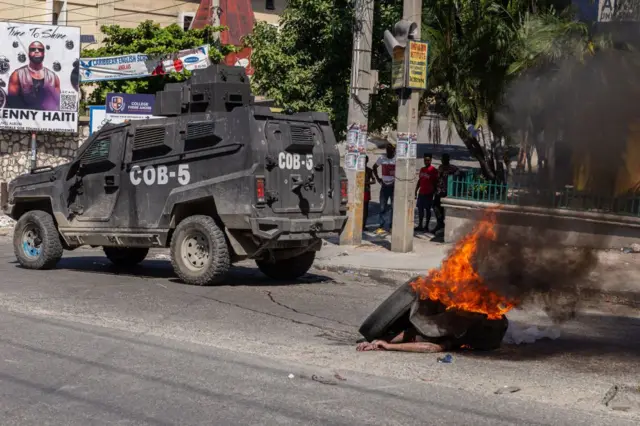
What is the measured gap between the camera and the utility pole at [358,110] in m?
16.7

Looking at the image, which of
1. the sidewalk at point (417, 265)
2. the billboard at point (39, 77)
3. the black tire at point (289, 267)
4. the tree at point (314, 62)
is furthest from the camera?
the billboard at point (39, 77)

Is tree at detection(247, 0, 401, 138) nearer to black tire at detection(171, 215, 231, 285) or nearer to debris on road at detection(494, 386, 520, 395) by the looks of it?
black tire at detection(171, 215, 231, 285)

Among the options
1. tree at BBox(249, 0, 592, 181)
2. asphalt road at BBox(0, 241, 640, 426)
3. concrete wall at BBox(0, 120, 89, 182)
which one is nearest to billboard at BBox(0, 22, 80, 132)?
concrete wall at BBox(0, 120, 89, 182)

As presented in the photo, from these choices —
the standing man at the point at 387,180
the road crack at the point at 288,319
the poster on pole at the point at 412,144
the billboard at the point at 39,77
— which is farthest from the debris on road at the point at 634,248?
the billboard at the point at 39,77

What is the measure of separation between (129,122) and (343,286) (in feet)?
12.5

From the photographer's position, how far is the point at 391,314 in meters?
8.45

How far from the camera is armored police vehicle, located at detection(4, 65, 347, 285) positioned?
12.1 meters

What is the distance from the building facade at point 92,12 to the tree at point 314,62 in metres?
18.7

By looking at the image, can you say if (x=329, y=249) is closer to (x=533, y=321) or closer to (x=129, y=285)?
(x=129, y=285)

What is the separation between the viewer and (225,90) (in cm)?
1320

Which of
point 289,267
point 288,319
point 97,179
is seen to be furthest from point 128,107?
point 288,319

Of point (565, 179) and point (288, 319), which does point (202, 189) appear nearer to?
point (288, 319)

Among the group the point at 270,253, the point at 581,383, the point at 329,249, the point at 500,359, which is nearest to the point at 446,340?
the point at 500,359

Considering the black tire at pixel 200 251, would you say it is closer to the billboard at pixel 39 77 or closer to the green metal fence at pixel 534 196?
the green metal fence at pixel 534 196
